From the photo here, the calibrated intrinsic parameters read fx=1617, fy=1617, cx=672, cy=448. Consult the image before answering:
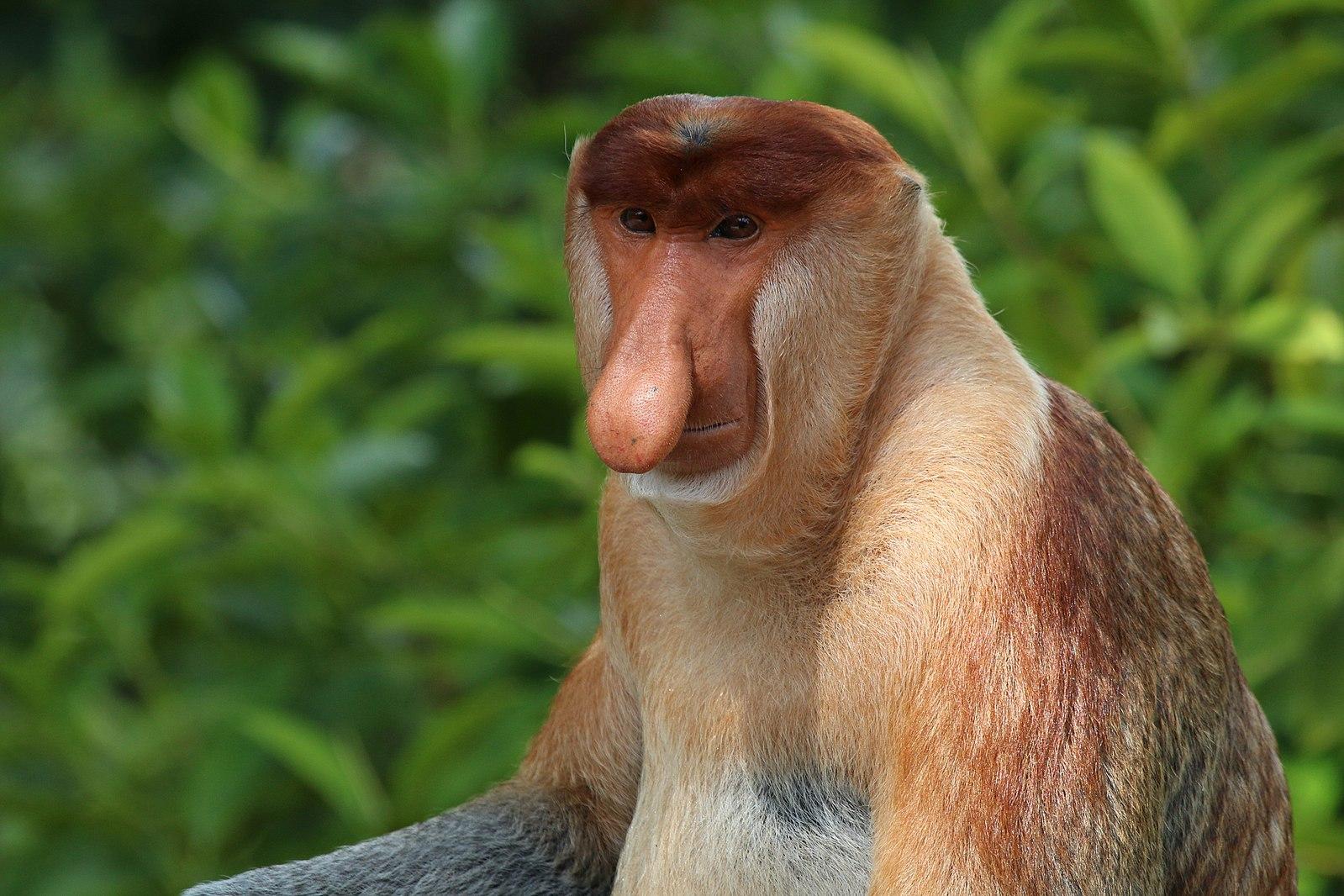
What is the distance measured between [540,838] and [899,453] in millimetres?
1009

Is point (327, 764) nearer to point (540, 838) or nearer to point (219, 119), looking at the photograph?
point (540, 838)

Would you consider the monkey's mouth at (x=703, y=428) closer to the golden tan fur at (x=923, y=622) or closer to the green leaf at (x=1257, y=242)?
the golden tan fur at (x=923, y=622)

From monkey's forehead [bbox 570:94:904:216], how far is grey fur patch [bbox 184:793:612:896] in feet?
3.74

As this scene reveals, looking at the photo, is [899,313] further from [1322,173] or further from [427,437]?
[427,437]

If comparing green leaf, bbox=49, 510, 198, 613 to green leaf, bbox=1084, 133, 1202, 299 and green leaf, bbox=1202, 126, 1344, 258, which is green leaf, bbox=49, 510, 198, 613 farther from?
green leaf, bbox=1202, 126, 1344, 258

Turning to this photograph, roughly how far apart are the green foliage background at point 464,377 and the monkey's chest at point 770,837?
1.11 m

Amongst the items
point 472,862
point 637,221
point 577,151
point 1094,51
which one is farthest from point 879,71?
point 472,862

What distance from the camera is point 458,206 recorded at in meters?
5.43

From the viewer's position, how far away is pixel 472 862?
266 cm

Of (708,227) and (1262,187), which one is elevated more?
(708,227)

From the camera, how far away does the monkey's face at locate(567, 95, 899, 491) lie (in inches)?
75.8

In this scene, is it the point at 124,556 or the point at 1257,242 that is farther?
the point at 124,556

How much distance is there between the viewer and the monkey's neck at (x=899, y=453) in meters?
2.04

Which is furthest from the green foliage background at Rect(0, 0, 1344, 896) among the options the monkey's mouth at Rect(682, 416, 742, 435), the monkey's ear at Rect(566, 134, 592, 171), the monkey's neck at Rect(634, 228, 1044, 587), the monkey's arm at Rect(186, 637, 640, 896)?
the monkey's mouth at Rect(682, 416, 742, 435)
